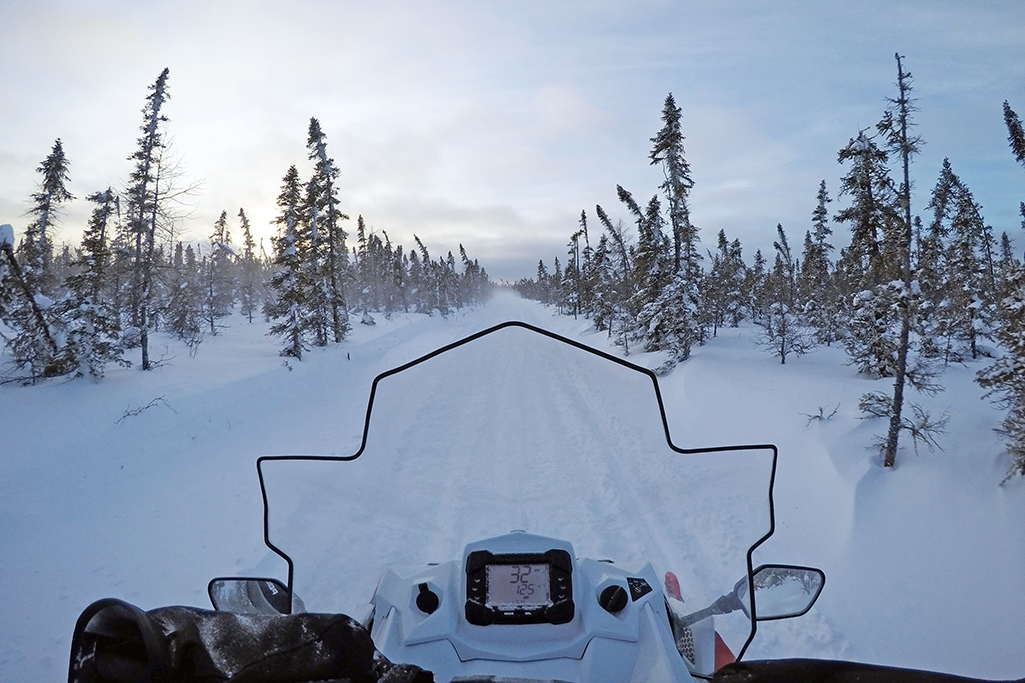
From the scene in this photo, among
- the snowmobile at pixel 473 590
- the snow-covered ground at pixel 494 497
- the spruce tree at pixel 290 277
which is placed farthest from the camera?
the spruce tree at pixel 290 277

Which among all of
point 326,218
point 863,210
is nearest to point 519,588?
point 863,210

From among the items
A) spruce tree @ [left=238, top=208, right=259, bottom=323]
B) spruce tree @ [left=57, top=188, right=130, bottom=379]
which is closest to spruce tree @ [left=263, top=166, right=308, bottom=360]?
spruce tree @ [left=57, top=188, right=130, bottom=379]

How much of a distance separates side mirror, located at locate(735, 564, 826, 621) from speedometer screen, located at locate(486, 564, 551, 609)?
2.64 ft

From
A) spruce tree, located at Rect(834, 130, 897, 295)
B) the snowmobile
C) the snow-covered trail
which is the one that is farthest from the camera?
spruce tree, located at Rect(834, 130, 897, 295)

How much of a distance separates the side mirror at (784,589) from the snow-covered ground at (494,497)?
17 centimetres

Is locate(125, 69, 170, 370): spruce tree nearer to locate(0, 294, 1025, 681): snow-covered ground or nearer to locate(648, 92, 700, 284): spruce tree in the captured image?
locate(0, 294, 1025, 681): snow-covered ground

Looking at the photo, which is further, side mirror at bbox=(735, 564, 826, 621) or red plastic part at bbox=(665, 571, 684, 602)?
red plastic part at bbox=(665, 571, 684, 602)

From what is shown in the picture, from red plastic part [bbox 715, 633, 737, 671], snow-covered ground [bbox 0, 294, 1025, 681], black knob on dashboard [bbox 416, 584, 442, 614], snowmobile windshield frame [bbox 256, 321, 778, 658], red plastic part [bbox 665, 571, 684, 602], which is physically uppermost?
snowmobile windshield frame [bbox 256, 321, 778, 658]

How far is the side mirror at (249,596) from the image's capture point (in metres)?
1.86

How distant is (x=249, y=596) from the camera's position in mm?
1890

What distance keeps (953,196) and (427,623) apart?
1474 inches

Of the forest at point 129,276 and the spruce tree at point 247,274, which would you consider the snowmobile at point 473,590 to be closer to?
the forest at point 129,276

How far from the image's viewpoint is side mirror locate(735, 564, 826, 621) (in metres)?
1.88

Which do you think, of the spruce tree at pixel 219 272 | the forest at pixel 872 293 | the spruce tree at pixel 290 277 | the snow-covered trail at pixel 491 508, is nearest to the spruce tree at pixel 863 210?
the forest at pixel 872 293
